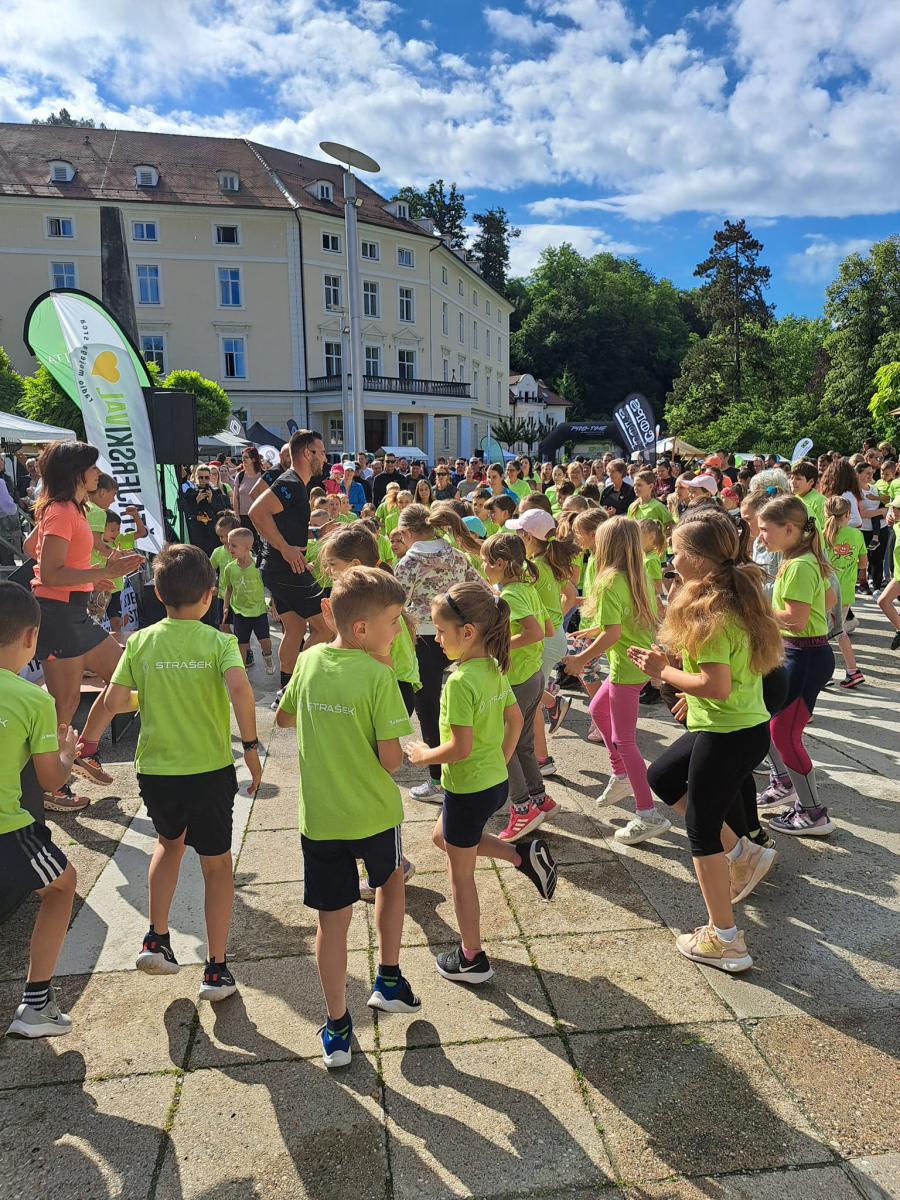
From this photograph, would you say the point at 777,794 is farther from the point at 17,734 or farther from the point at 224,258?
the point at 224,258

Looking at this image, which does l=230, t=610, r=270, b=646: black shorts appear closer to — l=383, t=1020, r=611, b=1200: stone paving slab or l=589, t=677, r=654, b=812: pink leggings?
l=589, t=677, r=654, b=812: pink leggings

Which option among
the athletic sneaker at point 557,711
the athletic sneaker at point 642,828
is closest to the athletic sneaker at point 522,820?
the athletic sneaker at point 642,828

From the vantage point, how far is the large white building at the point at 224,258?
135 ft

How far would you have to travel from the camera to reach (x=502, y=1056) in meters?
2.78

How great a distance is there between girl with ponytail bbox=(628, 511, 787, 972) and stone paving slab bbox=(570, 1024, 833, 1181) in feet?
1.62

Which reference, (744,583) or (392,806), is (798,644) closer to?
(744,583)

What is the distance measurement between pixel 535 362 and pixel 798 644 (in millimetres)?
82126

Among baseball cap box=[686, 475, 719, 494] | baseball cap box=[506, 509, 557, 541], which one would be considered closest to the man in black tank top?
baseball cap box=[506, 509, 557, 541]

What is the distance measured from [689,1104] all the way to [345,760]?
1566 millimetres

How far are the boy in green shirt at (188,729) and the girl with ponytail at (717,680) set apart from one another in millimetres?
1717

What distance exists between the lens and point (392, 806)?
275cm

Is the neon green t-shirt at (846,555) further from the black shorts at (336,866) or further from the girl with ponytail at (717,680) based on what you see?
the black shorts at (336,866)

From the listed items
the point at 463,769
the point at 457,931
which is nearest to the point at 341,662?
the point at 463,769

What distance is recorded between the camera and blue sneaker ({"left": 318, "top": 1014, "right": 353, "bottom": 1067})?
2.69 m
